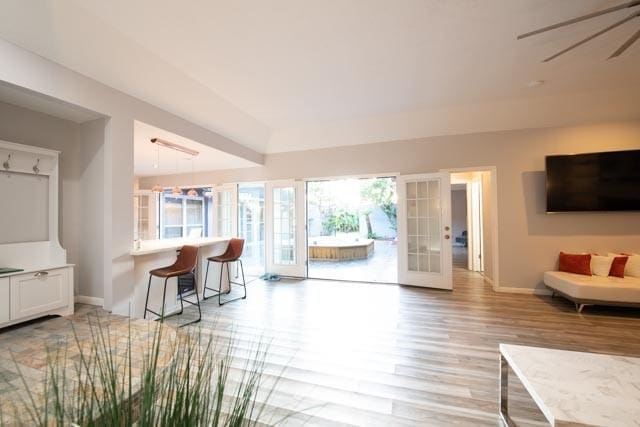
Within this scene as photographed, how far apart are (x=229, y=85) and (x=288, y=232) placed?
3.18 metres

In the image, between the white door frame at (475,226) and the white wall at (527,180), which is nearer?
the white wall at (527,180)

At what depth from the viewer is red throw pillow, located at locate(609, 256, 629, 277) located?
3.88 metres

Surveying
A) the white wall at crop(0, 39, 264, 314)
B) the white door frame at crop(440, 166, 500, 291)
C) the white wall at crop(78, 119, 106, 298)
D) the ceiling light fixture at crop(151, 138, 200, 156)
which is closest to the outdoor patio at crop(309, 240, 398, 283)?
the white door frame at crop(440, 166, 500, 291)

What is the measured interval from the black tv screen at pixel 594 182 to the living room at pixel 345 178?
Result: 0.03 meters

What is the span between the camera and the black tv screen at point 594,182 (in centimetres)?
401

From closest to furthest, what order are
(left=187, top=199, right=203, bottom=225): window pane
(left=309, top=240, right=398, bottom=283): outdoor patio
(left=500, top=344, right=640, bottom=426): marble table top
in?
(left=500, top=344, right=640, bottom=426): marble table top → (left=309, top=240, right=398, bottom=283): outdoor patio → (left=187, top=199, right=203, bottom=225): window pane

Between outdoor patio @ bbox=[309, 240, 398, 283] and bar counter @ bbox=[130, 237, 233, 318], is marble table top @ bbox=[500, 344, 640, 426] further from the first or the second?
outdoor patio @ bbox=[309, 240, 398, 283]

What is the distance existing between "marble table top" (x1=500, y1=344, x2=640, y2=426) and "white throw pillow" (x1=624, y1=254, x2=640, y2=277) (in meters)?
3.23

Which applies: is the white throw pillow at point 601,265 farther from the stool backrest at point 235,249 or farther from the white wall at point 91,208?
the white wall at point 91,208

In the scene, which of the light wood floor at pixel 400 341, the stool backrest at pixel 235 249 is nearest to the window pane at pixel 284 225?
the light wood floor at pixel 400 341

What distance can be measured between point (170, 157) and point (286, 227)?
2.68 m

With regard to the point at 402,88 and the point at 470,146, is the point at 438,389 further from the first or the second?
the point at 470,146

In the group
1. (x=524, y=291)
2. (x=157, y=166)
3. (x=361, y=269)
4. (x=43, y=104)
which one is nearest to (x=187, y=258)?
(x=43, y=104)

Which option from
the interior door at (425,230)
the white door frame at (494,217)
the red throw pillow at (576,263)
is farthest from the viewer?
the interior door at (425,230)
